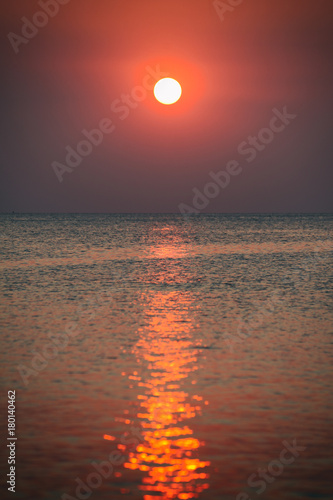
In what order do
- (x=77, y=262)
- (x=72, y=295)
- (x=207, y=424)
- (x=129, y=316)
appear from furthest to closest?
(x=77, y=262) < (x=72, y=295) < (x=129, y=316) < (x=207, y=424)

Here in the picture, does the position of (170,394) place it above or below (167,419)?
above

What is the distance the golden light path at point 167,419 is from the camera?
1084 cm

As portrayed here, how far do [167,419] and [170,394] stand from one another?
1809 mm

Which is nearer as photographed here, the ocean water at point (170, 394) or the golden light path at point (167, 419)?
the golden light path at point (167, 419)

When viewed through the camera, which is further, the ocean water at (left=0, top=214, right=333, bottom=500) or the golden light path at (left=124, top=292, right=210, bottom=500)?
the ocean water at (left=0, top=214, right=333, bottom=500)

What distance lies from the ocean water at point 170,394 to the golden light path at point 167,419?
0.10 feet

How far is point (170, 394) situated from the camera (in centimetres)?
1567

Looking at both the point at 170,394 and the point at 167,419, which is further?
the point at 170,394

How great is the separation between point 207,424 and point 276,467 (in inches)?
89.2

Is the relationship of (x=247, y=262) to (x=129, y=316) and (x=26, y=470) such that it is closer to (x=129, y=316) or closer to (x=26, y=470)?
(x=129, y=316)

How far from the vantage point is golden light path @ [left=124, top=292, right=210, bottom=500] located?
1084cm

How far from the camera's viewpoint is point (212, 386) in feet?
53.9

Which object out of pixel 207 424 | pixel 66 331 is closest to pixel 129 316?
pixel 66 331

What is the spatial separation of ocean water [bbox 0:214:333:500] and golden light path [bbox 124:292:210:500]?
3 centimetres
